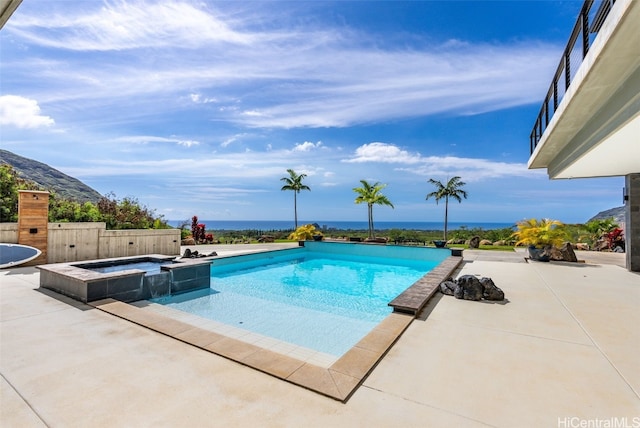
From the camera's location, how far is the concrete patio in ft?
7.22

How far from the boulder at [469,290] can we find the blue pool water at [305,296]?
1435 millimetres

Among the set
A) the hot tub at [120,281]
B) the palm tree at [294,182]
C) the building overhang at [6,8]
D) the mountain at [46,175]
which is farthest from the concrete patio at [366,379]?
the mountain at [46,175]

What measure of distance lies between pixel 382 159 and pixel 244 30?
17054 mm

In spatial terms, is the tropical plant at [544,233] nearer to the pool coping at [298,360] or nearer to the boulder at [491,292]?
the boulder at [491,292]

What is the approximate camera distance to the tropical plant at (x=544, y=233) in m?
10.2

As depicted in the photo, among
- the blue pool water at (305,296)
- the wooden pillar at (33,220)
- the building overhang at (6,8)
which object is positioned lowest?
the blue pool water at (305,296)

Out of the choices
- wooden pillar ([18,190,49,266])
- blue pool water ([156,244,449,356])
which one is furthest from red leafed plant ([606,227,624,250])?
wooden pillar ([18,190,49,266])

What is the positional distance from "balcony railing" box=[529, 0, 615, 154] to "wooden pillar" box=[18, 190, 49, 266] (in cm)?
1231

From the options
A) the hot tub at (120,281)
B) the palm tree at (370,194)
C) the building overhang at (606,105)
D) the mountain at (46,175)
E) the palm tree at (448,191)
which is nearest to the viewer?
the building overhang at (606,105)

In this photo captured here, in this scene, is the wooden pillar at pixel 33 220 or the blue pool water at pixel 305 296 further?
the wooden pillar at pixel 33 220

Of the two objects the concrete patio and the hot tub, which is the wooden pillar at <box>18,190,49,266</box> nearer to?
the hot tub

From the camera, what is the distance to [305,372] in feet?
9.37

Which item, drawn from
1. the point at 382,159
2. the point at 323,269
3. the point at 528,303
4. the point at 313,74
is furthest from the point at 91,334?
the point at 382,159

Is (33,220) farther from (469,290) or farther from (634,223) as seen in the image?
(634,223)
